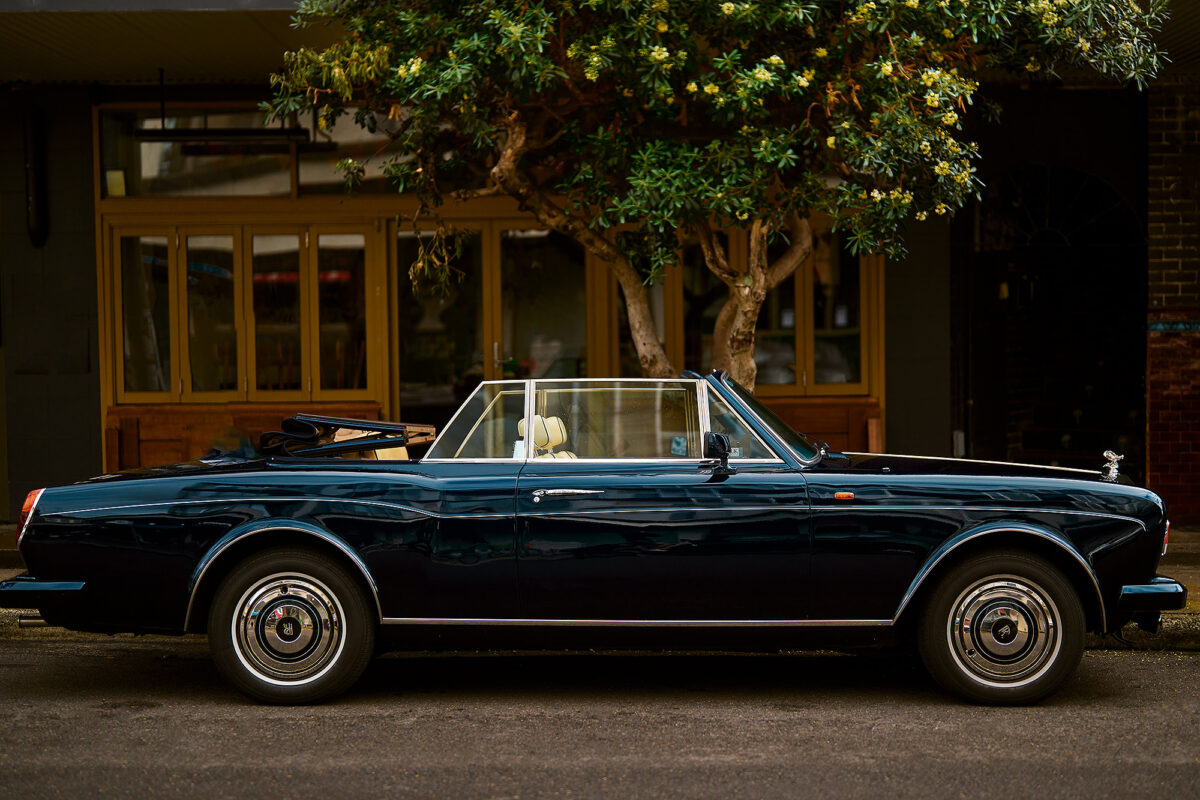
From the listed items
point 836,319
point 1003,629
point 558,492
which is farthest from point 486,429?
point 836,319

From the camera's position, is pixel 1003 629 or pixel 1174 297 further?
pixel 1174 297

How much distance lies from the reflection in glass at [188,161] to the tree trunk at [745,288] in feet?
15.0

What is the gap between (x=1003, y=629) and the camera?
17.1ft

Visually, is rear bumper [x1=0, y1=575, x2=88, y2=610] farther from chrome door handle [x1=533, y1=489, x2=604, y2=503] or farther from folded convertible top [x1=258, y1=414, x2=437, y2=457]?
chrome door handle [x1=533, y1=489, x2=604, y2=503]

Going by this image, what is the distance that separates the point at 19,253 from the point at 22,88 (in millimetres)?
1390

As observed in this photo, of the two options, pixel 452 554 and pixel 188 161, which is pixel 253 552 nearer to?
pixel 452 554

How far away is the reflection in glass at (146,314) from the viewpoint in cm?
1065

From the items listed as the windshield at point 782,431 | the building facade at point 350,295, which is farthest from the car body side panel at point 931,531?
the building facade at point 350,295

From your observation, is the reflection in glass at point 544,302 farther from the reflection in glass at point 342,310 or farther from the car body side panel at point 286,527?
the car body side panel at point 286,527

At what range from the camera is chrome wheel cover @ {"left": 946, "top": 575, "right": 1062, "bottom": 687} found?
521cm

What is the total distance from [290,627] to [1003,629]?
3.06m

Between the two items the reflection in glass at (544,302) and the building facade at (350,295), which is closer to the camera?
the building facade at (350,295)

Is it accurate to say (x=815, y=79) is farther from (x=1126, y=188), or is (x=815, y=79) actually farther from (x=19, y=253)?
(x=19, y=253)

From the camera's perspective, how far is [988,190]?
35.7ft
